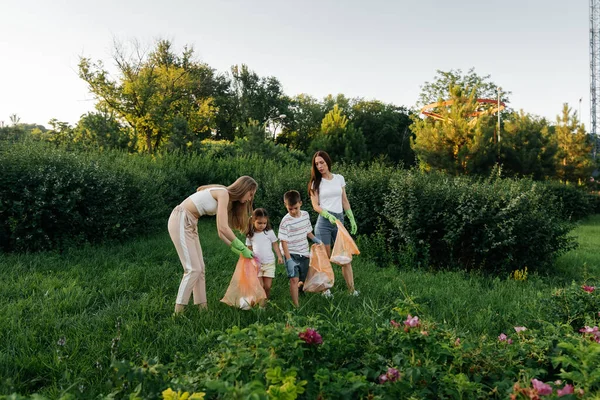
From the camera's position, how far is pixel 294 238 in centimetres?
516


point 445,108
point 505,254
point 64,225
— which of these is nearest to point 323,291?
point 505,254

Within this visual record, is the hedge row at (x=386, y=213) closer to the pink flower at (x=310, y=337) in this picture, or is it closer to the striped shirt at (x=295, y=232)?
the striped shirt at (x=295, y=232)


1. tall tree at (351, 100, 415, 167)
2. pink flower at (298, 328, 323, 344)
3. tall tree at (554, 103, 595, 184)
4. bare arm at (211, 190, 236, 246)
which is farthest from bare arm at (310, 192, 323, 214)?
tall tree at (351, 100, 415, 167)

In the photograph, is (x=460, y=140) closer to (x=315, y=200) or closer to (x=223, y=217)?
(x=315, y=200)

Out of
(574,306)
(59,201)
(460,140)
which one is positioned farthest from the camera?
(460,140)

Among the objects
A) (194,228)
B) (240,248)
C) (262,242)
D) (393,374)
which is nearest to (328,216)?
(262,242)

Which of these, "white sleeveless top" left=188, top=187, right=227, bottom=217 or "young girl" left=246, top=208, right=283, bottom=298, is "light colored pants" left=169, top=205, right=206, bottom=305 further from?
"young girl" left=246, top=208, right=283, bottom=298

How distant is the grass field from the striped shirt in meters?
0.62

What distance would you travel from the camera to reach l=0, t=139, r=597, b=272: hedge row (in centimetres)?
738

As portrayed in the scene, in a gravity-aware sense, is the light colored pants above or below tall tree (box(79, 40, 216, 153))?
below

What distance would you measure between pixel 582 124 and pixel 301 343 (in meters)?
32.1

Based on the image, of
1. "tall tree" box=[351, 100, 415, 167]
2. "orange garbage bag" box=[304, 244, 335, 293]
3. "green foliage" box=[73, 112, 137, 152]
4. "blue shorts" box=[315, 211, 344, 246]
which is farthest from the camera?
"tall tree" box=[351, 100, 415, 167]

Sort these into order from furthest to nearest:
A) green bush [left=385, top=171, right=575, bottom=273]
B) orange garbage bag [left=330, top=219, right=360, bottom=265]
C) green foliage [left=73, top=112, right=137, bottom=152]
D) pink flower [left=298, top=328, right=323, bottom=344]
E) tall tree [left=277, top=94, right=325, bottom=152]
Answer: tall tree [left=277, top=94, right=325, bottom=152], green foliage [left=73, top=112, right=137, bottom=152], green bush [left=385, top=171, right=575, bottom=273], orange garbage bag [left=330, top=219, right=360, bottom=265], pink flower [left=298, top=328, right=323, bottom=344]

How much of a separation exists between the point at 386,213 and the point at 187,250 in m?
4.92
